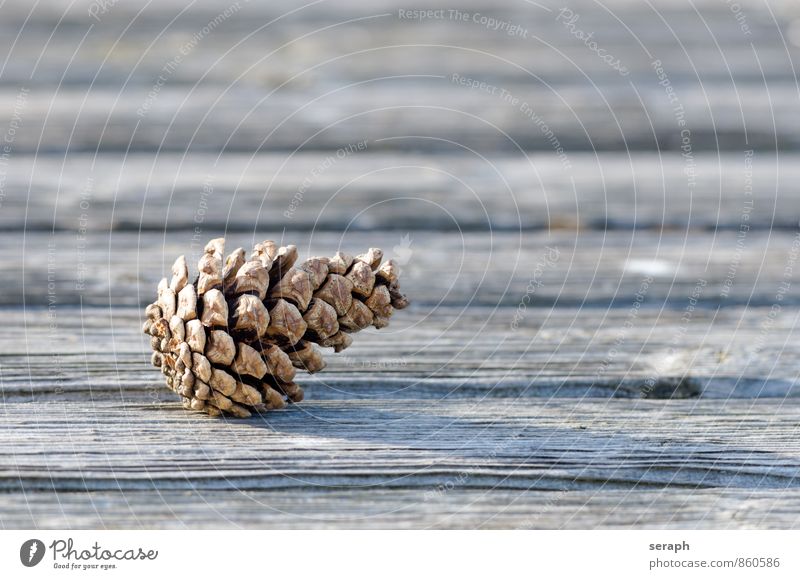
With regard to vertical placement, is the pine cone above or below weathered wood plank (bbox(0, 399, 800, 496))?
above

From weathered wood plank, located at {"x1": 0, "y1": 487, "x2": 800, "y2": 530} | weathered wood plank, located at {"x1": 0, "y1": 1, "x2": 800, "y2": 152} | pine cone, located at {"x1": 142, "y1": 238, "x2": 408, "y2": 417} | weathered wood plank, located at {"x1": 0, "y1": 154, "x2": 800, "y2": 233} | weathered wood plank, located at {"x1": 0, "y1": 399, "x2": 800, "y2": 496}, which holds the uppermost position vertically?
weathered wood plank, located at {"x1": 0, "y1": 1, "x2": 800, "y2": 152}

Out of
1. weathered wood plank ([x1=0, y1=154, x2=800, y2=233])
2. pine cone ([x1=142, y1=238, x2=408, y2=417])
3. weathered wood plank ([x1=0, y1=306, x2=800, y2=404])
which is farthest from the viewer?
weathered wood plank ([x1=0, y1=154, x2=800, y2=233])

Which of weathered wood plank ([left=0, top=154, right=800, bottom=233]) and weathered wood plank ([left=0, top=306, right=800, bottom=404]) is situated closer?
weathered wood plank ([left=0, top=306, right=800, bottom=404])

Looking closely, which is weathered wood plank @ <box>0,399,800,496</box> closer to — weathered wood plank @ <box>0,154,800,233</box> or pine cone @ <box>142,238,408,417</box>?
pine cone @ <box>142,238,408,417</box>

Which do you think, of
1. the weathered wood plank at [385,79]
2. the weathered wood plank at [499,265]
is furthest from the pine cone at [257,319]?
the weathered wood plank at [385,79]

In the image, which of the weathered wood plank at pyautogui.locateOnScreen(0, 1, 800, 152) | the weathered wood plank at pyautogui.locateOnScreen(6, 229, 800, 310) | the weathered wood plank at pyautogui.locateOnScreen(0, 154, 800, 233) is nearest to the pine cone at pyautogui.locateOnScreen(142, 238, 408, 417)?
the weathered wood plank at pyautogui.locateOnScreen(6, 229, 800, 310)

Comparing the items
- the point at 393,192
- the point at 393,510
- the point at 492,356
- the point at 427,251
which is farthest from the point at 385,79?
the point at 393,510
